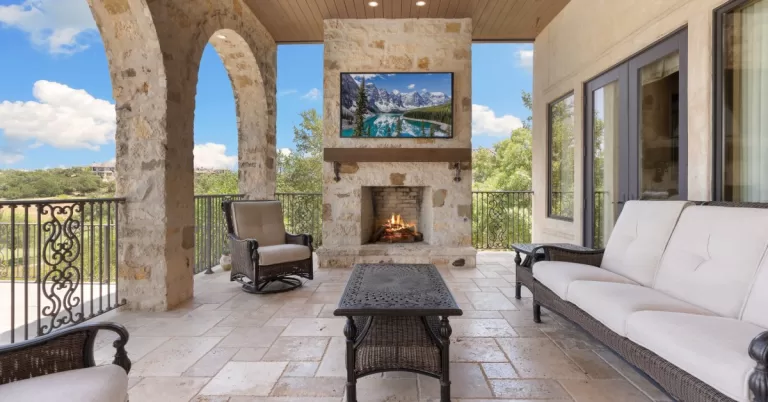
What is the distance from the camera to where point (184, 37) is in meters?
3.38

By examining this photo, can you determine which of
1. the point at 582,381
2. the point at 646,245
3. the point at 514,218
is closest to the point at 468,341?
the point at 582,381

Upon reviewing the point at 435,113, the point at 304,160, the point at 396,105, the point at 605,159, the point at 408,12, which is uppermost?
the point at 408,12

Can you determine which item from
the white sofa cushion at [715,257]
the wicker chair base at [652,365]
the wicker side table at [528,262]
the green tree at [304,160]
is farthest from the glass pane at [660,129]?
the green tree at [304,160]

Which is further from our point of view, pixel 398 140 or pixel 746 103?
pixel 398 140

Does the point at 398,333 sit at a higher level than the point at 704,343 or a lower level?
lower

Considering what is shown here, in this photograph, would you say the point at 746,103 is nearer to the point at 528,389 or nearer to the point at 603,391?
the point at 603,391

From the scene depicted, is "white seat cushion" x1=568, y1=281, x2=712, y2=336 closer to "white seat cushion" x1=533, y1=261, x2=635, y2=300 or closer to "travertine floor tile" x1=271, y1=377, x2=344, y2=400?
"white seat cushion" x1=533, y1=261, x2=635, y2=300

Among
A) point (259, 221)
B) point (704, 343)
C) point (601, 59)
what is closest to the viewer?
point (704, 343)

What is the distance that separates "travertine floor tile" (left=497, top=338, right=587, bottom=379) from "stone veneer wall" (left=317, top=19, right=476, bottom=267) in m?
2.62

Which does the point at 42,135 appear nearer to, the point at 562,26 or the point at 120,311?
the point at 120,311

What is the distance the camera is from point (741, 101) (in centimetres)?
246

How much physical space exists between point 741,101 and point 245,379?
11.5 feet

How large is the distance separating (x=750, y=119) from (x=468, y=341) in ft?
7.57

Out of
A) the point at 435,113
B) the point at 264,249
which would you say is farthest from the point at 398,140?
the point at 264,249
